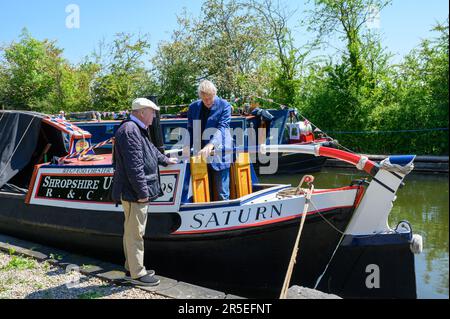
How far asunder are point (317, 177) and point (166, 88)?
43.0 ft

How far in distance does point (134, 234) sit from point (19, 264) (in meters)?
1.78

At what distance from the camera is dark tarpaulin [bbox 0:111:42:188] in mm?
6539

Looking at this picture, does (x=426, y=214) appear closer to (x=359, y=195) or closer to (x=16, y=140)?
(x=359, y=195)

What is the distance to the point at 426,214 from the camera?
8828 millimetres

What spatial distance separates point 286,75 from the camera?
20969mm

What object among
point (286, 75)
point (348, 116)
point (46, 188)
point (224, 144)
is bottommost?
point (46, 188)

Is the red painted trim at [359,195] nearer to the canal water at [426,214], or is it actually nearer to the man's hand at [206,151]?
the canal water at [426,214]

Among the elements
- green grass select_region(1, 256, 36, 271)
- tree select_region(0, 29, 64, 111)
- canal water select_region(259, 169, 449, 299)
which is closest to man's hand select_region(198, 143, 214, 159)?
canal water select_region(259, 169, 449, 299)

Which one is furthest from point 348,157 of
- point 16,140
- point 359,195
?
point 16,140

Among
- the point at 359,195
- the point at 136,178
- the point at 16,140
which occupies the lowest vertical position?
the point at 359,195

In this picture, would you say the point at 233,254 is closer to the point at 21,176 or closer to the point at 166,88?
the point at 21,176
